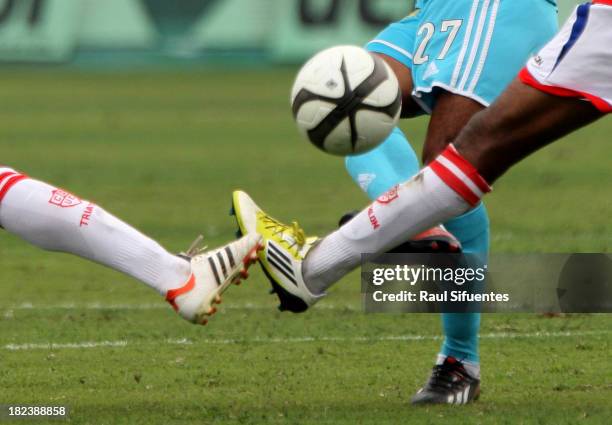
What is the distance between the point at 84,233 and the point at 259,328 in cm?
241

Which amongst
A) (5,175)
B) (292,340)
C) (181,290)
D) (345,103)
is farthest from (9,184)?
(292,340)

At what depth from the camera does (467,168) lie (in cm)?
506

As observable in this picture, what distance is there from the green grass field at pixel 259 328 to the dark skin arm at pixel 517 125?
3.16ft

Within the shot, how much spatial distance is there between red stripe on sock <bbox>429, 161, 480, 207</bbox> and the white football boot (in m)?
0.71

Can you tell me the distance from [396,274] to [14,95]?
51.4 ft

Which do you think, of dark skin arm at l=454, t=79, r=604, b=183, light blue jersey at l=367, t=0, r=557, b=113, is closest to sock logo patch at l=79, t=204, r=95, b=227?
dark skin arm at l=454, t=79, r=604, b=183

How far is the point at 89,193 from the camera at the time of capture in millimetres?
12773

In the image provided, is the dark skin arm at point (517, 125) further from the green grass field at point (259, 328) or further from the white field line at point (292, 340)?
the white field line at point (292, 340)

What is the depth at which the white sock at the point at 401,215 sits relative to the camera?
509 cm

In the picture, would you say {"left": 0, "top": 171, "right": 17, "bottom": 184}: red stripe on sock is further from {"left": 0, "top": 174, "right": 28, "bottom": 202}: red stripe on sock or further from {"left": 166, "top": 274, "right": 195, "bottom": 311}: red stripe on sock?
{"left": 166, "top": 274, "right": 195, "bottom": 311}: red stripe on sock

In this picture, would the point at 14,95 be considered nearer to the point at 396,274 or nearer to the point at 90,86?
the point at 90,86

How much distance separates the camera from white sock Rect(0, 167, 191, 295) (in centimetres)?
526

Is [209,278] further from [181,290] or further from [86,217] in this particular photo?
[86,217]

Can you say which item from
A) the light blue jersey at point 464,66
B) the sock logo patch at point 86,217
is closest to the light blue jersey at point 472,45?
the light blue jersey at point 464,66
